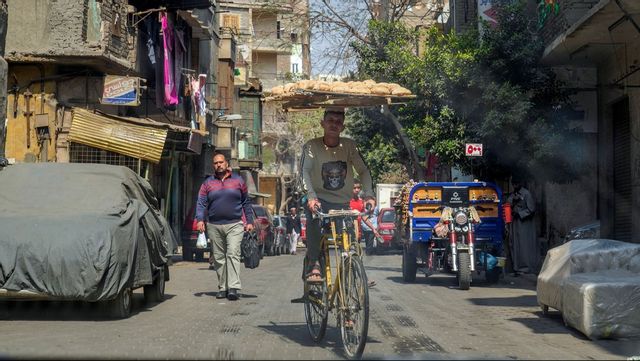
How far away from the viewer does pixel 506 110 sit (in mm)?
18531

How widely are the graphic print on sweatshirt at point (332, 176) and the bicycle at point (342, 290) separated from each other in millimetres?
489

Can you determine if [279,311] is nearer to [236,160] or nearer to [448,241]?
[448,241]

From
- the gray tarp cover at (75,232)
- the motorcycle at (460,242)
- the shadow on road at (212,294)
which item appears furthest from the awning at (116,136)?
the gray tarp cover at (75,232)

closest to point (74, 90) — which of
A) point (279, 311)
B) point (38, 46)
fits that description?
point (38, 46)

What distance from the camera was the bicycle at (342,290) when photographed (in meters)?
6.59

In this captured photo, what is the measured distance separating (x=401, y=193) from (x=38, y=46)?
10.9 m

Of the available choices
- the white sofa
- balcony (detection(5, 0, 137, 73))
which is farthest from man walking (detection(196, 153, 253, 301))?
balcony (detection(5, 0, 137, 73))

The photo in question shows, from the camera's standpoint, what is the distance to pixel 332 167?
27.2ft

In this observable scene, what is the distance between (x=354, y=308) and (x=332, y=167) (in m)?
1.92

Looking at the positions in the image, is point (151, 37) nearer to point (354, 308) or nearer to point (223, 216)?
point (223, 216)

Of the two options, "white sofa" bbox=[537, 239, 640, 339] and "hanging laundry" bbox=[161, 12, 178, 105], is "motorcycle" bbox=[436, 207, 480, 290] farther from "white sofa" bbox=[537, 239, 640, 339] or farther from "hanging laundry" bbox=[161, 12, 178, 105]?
"hanging laundry" bbox=[161, 12, 178, 105]

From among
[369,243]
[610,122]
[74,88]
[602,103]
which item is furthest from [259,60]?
[610,122]

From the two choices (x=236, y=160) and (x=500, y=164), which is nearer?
(x=500, y=164)

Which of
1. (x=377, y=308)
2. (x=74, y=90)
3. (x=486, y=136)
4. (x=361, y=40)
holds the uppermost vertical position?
(x=361, y=40)
